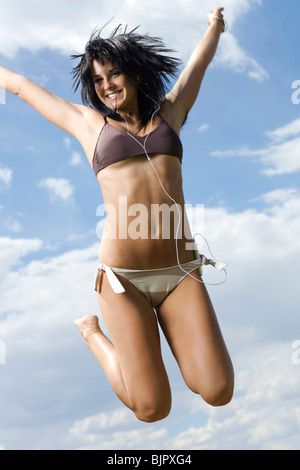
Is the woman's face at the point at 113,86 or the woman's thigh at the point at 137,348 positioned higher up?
the woman's face at the point at 113,86

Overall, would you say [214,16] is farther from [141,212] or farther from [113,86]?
[141,212]

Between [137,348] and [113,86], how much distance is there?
2089 mm

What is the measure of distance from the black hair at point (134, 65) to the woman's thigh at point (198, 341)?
143 cm

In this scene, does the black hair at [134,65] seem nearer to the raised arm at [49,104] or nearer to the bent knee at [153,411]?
the raised arm at [49,104]

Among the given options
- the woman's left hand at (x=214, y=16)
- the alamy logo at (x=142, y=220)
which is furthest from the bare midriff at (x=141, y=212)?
the woman's left hand at (x=214, y=16)

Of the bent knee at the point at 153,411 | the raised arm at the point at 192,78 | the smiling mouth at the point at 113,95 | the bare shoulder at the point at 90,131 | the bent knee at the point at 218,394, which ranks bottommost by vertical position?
the bent knee at the point at 153,411

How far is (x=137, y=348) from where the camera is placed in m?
4.05

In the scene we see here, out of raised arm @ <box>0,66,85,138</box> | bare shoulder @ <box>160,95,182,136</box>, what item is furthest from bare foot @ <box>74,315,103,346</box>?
bare shoulder @ <box>160,95,182,136</box>

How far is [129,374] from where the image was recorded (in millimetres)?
4082

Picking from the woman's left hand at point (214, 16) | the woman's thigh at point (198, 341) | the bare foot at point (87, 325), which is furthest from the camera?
the woman's left hand at point (214, 16)

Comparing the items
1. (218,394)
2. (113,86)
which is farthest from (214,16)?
(218,394)

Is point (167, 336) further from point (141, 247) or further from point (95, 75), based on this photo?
point (95, 75)

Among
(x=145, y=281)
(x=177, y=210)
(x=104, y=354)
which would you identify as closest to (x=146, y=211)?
(x=177, y=210)

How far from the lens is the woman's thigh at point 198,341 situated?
4039 millimetres
